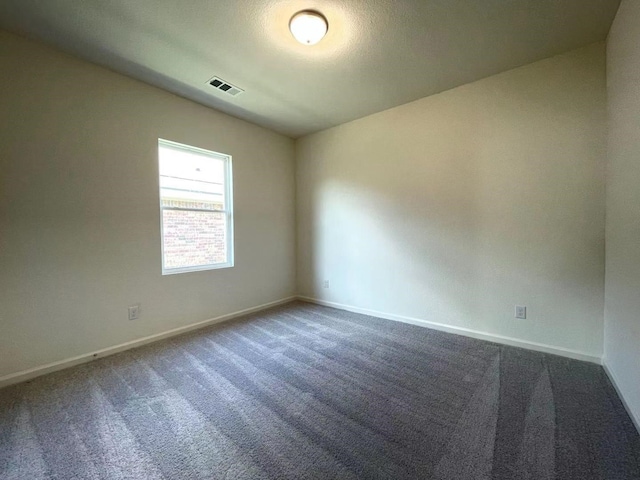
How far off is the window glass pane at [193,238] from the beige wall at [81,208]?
154mm

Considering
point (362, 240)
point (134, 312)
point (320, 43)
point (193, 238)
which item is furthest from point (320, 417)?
point (320, 43)

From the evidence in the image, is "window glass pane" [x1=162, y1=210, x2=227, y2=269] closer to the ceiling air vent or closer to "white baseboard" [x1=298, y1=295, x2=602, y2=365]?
the ceiling air vent

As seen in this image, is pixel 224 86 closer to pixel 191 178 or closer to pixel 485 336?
pixel 191 178

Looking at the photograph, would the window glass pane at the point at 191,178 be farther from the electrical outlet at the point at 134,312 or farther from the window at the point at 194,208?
the electrical outlet at the point at 134,312

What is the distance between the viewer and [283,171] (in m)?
4.17

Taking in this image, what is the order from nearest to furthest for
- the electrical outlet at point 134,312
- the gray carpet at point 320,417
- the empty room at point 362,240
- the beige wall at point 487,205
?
1. the gray carpet at point 320,417
2. the empty room at point 362,240
3. the beige wall at point 487,205
4. the electrical outlet at point 134,312

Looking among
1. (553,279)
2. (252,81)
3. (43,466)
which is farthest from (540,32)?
(43,466)

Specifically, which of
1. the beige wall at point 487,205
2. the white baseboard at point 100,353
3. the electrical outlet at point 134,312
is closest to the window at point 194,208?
the electrical outlet at point 134,312

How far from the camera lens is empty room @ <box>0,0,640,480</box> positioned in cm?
146

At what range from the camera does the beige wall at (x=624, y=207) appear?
1.53m

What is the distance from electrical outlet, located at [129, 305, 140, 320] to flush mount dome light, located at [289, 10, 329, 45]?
113 inches

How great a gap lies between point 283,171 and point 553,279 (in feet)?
11.8

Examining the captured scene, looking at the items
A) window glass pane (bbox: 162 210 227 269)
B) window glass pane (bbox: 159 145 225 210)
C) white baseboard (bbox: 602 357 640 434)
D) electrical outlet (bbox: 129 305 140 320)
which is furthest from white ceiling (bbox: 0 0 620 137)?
white baseboard (bbox: 602 357 640 434)

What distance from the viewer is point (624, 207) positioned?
67.2 inches
